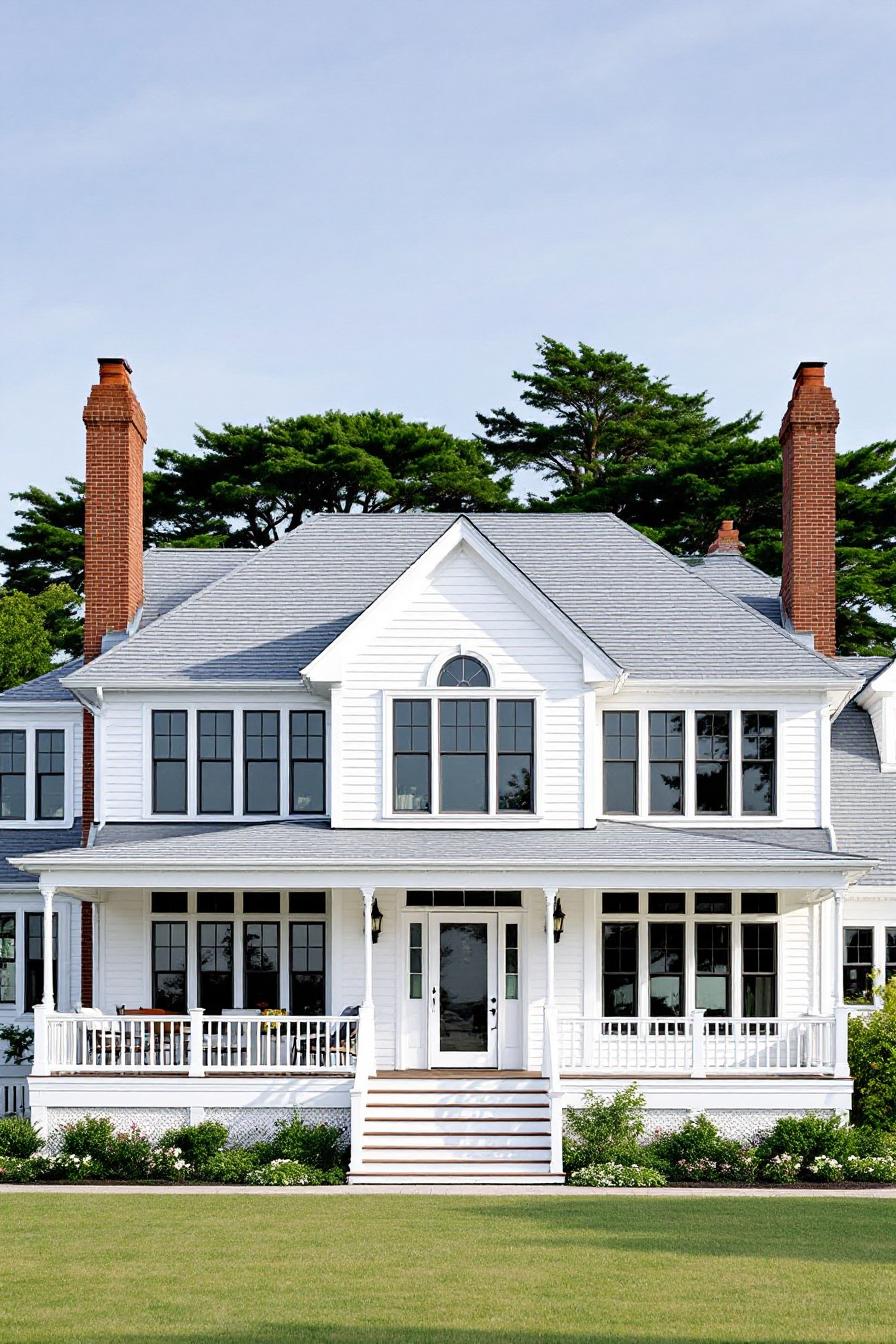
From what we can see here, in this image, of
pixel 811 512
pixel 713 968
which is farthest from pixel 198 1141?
pixel 811 512

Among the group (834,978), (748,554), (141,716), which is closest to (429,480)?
(748,554)

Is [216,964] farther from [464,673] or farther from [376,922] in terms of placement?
[464,673]

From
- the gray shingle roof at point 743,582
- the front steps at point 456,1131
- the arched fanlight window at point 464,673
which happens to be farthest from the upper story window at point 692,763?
the front steps at point 456,1131

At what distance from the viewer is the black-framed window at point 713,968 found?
90.8ft

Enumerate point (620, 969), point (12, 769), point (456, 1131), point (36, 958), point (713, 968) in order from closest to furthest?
point (456, 1131), point (620, 969), point (713, 968), point (36, 958), point (12, 769)

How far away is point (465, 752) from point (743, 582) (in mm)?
8072

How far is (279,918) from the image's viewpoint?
28.0 metres

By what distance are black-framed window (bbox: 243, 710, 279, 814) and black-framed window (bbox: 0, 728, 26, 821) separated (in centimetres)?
493

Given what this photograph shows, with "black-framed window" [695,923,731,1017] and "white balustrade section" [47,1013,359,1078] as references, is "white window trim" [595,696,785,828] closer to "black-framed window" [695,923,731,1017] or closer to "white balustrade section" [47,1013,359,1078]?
"black-framed window" [695,923,731,1017]

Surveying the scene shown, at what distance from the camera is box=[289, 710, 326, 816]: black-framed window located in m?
28.7

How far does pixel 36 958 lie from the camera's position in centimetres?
2991

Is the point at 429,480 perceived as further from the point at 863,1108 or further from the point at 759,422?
the point at 863,1108

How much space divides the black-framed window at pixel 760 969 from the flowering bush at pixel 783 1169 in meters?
3.92

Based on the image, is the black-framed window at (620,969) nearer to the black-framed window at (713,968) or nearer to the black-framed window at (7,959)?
the black-framed window at (713,968)
